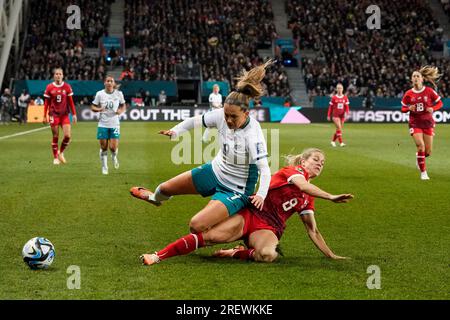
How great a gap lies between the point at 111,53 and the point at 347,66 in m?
16.3

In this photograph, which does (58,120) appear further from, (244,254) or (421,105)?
(244,254)

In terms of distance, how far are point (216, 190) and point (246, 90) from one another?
1114 mm

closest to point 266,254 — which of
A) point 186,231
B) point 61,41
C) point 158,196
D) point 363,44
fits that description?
point 158,196

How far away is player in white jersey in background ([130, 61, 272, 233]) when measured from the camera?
7.27 meters

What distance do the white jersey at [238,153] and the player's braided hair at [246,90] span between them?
0.26 metres

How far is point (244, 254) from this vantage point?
7484mm

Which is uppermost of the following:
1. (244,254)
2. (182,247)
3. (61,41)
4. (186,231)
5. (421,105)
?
(61,41)

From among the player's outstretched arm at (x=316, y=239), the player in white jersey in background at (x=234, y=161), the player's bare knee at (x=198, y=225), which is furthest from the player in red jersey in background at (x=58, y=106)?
the player's outstretched arm at (x=316, y=239)

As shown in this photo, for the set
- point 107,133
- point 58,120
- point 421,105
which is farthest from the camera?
point 58,120

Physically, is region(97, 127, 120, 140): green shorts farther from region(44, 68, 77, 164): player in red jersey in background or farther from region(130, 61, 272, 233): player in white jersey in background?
region(130, 61, 272, 233): player in white jersey in background

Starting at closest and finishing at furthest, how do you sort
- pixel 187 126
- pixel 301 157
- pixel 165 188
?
pixel 301 157
pixel 187 126
pixel 165 188

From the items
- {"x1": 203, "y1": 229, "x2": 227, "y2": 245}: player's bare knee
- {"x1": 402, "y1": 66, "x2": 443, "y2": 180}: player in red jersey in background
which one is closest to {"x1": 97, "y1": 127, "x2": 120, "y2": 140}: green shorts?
{"x1": 402, "y1": 66, "x2": 443, "y2": 180}: player in red jersey in background
